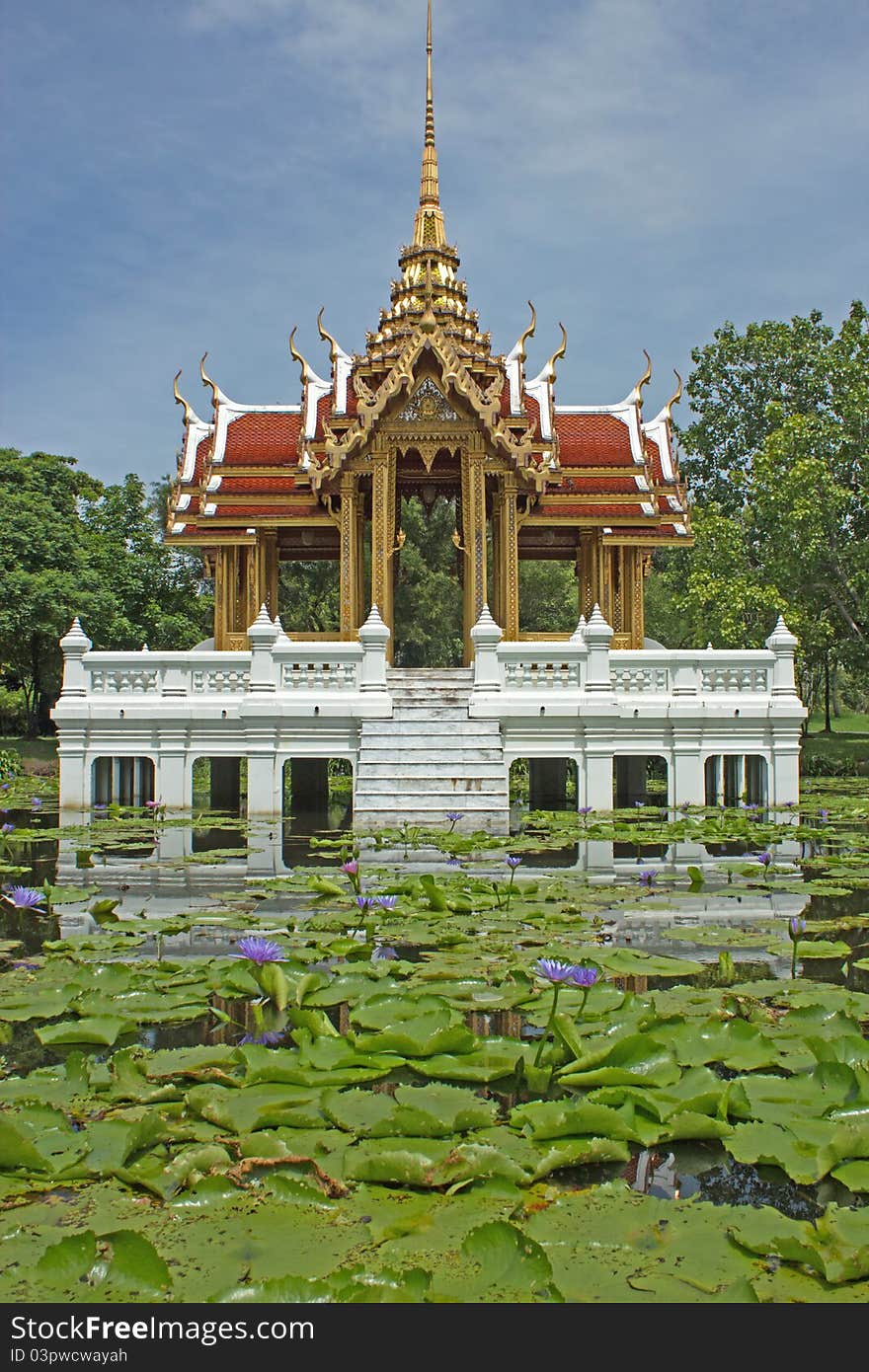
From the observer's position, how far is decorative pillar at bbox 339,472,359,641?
618 inches

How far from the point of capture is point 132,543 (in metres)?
29.8

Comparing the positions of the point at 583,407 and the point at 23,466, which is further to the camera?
the point at 23,466

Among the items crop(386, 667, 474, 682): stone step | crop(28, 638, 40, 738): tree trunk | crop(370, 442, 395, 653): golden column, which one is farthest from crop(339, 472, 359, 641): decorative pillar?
crop(28, 638, 40, 738): tree trunk

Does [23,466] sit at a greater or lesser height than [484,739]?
greater

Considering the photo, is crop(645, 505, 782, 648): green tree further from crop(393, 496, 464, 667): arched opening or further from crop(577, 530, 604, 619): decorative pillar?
crop(393, 496, 464, 667): arched opening

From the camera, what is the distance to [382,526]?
15.5m

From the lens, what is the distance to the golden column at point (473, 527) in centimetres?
1540

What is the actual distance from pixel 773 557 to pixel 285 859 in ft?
53.8

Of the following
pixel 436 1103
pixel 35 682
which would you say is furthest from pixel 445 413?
pixel 35 682

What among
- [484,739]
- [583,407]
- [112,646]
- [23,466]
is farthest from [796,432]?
[23,466]

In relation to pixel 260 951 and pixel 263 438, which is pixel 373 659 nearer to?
pixel 263 438

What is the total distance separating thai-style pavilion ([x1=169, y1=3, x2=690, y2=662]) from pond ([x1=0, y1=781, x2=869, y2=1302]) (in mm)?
10128
